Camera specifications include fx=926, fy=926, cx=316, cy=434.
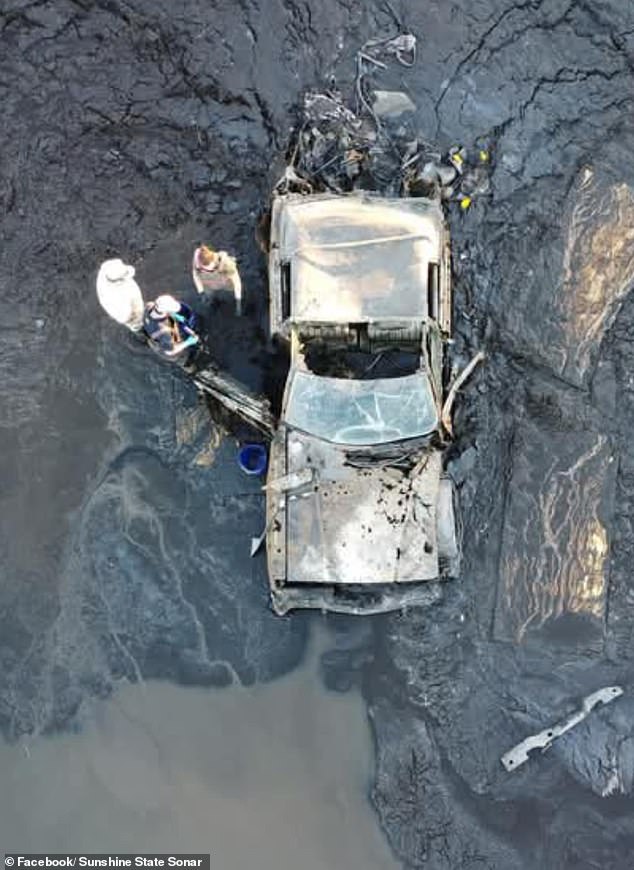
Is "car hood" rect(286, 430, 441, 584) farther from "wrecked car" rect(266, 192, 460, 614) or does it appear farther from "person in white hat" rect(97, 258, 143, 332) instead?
"person in white hat" rect(97, 258, 143, 332)

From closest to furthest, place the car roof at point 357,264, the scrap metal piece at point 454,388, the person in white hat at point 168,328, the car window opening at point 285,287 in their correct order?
the person in white hat at point 168,328, the car roof at point 357,264, the car window opening at point 285,287, the scrap metal piece at point 454,388

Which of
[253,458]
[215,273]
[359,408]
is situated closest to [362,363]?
[359,408]

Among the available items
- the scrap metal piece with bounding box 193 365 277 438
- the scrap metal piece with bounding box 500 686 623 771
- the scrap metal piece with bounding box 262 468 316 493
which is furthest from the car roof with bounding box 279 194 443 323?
the scrap metal piece with bounding box 500 686 623 771

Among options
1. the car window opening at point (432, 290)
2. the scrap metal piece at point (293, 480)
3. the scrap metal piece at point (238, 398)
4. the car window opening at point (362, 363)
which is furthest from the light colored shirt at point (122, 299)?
the car window opening at point (432, 290)

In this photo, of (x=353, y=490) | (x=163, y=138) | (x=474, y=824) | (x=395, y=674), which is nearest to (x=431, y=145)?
(x=163, y=138)

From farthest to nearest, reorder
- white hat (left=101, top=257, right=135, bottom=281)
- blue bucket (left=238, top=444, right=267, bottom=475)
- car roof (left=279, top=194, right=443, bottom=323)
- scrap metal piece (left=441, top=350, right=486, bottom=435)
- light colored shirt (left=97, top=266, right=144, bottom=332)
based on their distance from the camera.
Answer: blue bucket (left=238, top=444, right=267, bottom=475), scrap metal piece (left=441, top=350, right=486, bottom=435), car roof (left=279, top=194, right=443, bottom=323), light colored shirt (left=97, top=266, right=144, bottom=332), white hat (left=101, top=257, right=135, bottom=281)

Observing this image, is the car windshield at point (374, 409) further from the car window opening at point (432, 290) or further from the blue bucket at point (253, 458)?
the blue bucket at point (253, 458)

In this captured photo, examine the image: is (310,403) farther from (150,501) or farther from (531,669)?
(531,669)
